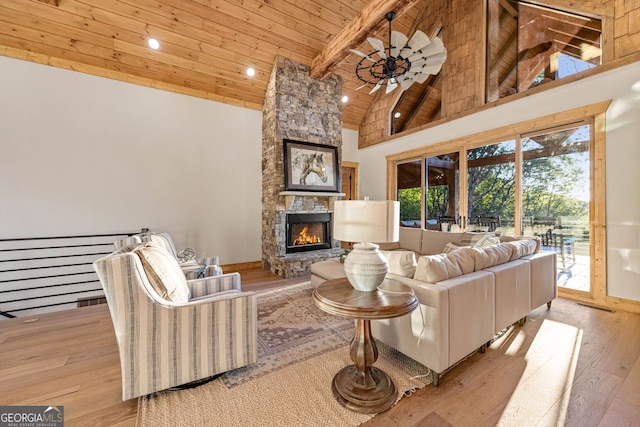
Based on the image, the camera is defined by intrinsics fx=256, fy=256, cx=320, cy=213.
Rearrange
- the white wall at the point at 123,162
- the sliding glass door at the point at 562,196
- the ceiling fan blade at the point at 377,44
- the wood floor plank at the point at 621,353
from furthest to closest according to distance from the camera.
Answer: the white wall at the point at 123,162 < the sliding glass door at the point at 562,196 < the ceiling fan blade at the point at 377,44 < the wood floor plank at the point at 621,353

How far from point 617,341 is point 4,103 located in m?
7.44

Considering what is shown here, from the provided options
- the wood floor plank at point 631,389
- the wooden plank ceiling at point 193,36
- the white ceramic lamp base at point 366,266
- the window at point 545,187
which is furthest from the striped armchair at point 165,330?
the window at point 545,187

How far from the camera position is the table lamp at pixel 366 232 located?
1514 millimetres

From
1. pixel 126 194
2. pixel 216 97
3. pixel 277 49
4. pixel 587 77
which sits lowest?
pixel 126 194

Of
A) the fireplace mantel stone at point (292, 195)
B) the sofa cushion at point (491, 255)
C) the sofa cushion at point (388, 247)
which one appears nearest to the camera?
the sofa cushion at point (491, 255)

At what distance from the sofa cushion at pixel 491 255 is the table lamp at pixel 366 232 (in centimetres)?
100

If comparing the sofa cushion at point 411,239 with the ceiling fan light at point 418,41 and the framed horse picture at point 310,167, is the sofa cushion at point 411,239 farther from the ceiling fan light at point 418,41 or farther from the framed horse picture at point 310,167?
the ceiling fan light at point 418,41

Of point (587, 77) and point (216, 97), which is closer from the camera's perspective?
point (587, 77)

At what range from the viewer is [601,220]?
→ 3.13 metres

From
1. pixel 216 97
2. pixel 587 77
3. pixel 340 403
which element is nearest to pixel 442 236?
pixel 587 77

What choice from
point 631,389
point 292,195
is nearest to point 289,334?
point 631,389

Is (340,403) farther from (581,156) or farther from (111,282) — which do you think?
(581,156)

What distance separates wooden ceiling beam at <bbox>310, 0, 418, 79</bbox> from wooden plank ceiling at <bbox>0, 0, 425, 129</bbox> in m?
0.01

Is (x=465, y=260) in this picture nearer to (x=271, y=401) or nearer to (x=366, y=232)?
(x=366, y=232)
